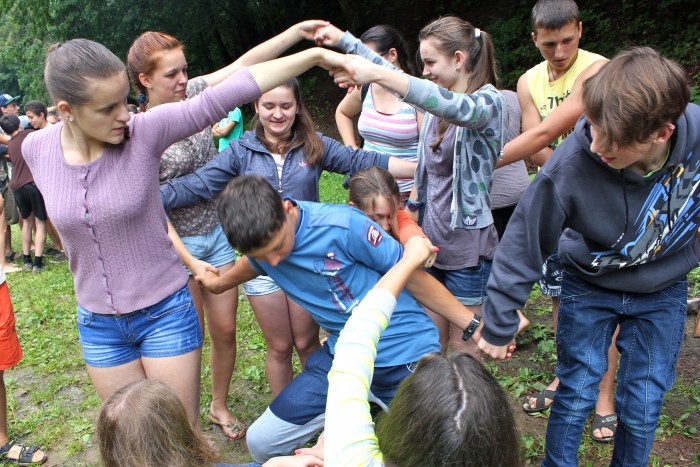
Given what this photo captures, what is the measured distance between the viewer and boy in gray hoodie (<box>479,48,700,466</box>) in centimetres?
192

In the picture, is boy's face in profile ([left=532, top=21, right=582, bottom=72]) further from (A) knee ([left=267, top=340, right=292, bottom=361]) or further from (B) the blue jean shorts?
(B) the blue jean shorts

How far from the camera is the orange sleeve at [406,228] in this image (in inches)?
105

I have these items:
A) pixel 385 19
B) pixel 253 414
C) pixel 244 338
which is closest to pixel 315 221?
pixel 253 414

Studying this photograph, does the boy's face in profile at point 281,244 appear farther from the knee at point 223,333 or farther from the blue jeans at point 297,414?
the knee at point 223,333

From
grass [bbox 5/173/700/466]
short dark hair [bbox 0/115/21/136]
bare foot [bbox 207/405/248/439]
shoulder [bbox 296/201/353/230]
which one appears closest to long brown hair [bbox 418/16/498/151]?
shoulder [bbox 296/201/353/230]

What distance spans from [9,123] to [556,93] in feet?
26.0

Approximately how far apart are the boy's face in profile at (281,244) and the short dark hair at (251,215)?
0.9 inches

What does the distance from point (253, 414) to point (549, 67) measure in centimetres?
290

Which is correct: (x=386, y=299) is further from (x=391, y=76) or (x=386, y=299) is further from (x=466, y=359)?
(x=391, y=76)

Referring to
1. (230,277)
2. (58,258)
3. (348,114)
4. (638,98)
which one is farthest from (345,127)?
(58,258)

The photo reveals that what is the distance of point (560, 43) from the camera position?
11.1ft

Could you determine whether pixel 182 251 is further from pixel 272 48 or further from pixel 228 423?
pixel 228 423

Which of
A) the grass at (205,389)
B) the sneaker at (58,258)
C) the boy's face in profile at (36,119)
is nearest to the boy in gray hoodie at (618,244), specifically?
the grass at (205,389)

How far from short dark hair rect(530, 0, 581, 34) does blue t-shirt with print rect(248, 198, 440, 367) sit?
1.78m
